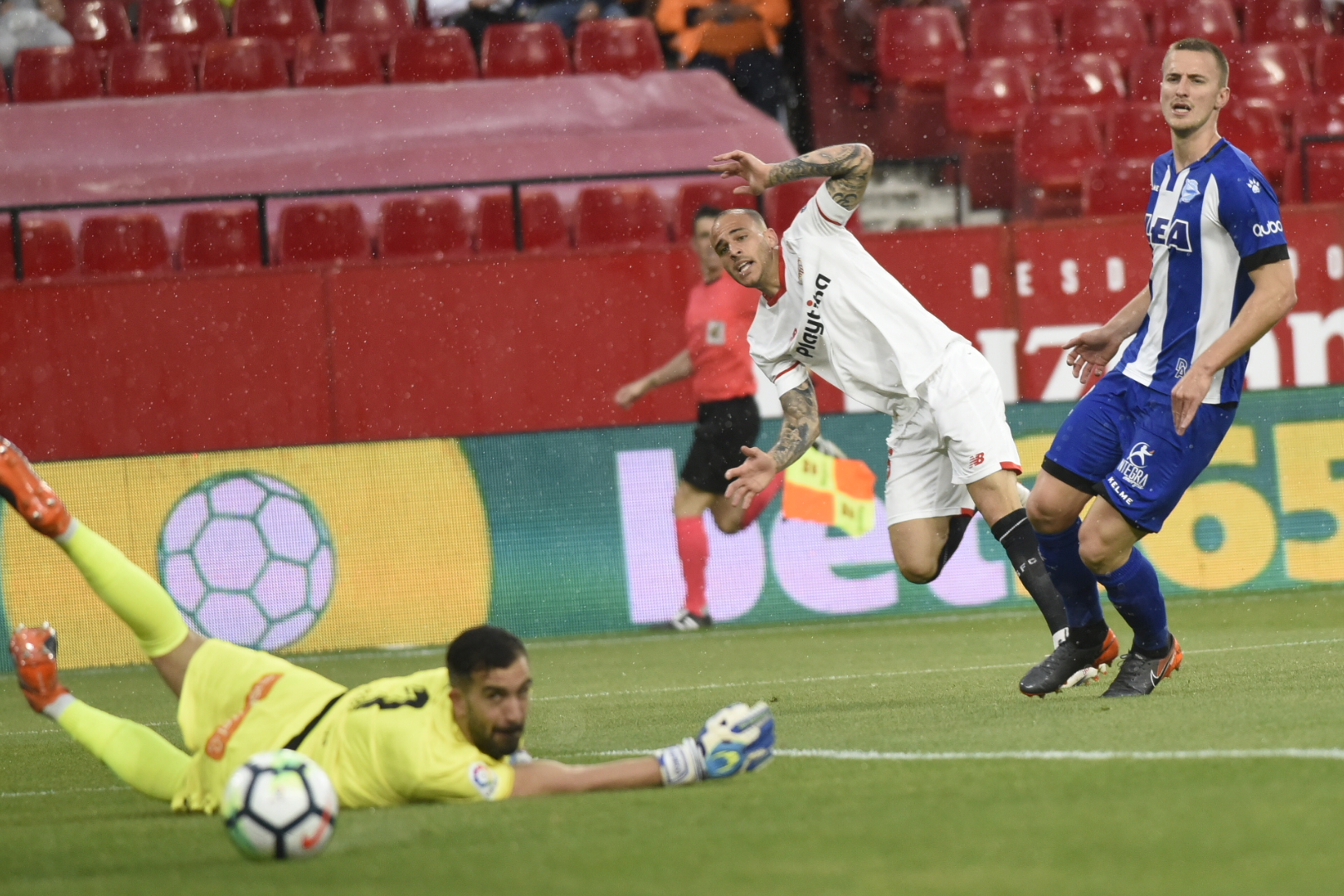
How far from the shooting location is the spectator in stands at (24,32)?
1631 centimetres

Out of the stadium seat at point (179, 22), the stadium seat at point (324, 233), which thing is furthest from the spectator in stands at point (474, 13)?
the stadium seat at point (324, 233)

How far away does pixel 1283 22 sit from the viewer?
58.9ft

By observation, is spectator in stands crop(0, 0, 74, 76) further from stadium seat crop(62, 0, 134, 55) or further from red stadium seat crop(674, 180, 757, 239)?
red stadium seat crop(674, 180, 757, 239)

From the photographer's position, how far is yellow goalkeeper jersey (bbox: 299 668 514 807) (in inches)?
204

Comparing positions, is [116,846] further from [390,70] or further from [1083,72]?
[1083,72]

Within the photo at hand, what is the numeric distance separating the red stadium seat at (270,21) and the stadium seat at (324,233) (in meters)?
2.56

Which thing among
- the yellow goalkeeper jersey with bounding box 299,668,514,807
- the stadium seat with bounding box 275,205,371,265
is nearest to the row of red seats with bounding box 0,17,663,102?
the stadium seat with bounding box 275,205,371,265

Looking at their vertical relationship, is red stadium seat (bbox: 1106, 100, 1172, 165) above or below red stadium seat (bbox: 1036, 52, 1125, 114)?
below

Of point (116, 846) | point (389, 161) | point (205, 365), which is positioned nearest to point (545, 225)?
point (389, 161)

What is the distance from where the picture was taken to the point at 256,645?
12.3 meters

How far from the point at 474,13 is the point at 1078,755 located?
1276 centimetres

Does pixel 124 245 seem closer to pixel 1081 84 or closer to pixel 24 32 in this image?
pixel 24 32

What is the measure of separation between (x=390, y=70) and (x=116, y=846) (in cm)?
1214

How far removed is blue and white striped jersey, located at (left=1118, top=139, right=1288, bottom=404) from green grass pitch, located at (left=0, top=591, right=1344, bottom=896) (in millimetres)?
1192
